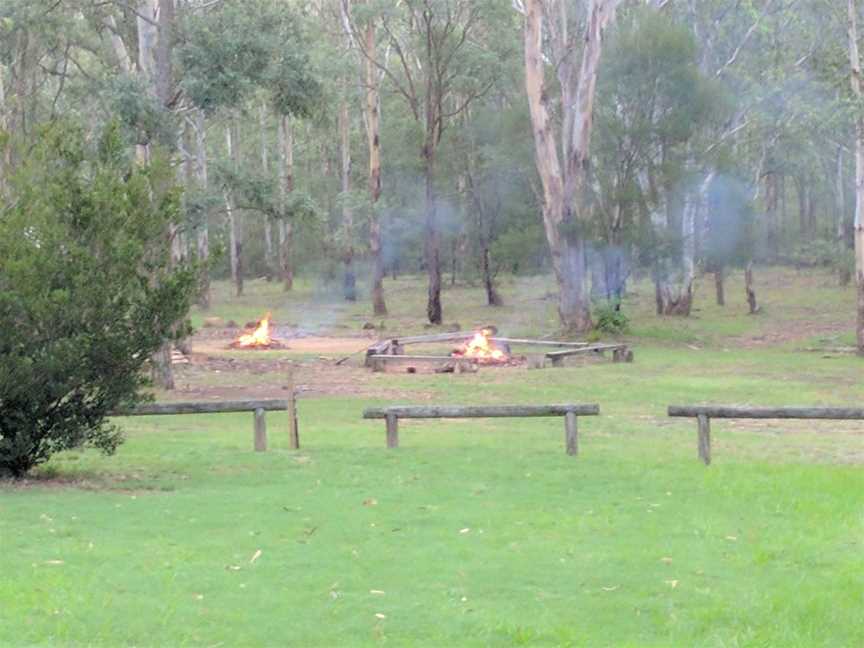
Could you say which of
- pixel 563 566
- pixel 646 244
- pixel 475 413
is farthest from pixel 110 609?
pixel 646 244

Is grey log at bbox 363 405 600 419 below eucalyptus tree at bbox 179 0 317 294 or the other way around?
below

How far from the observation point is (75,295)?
12.0 m

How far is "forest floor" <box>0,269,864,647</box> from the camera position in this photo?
726 centimetres

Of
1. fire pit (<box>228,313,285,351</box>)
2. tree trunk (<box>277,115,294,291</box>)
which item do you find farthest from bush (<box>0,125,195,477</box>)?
tree trunk (<box>277,115,294,291</box>)

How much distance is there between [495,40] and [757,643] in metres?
40.3

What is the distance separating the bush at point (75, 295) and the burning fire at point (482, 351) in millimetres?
16375

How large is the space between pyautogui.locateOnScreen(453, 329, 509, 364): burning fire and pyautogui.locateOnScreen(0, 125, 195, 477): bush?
1638 centimetres

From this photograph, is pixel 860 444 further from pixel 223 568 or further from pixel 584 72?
pixel 584 72

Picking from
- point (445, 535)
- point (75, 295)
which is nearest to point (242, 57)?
point (75, 295)

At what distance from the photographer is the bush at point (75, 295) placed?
38.7ft

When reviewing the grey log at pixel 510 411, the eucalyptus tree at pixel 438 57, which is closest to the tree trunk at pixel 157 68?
the grey log at pixel 510 411

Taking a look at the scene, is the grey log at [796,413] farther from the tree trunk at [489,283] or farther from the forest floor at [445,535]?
the tree trunk at [489,283]

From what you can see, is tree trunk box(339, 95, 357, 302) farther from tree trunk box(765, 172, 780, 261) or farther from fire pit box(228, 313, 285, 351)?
tree trunk box(765, 172, 780, 261)

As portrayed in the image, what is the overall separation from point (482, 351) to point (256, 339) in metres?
7.24
